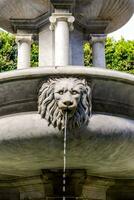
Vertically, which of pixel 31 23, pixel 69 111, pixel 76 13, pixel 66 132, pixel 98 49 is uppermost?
pixel 76 13

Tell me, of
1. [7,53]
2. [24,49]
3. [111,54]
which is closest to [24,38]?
[24,49]

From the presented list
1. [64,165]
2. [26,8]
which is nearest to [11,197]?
[64,165]

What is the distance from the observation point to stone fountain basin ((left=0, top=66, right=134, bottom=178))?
4.43 metres

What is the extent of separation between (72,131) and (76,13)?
3.76 metres

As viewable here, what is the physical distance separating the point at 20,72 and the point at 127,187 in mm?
2301

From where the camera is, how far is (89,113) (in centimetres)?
448

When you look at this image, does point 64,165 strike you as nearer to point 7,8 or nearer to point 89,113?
point 89,113

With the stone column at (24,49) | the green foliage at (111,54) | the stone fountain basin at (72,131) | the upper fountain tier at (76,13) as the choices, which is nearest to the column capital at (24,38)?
the stone column at (24,49)

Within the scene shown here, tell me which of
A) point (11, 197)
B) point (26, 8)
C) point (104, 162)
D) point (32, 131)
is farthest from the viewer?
point (26, 8)

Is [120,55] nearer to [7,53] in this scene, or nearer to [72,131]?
[7,53]

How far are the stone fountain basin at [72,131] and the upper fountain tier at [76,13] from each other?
3028 millimetres

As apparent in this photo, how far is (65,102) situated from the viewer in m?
4.29

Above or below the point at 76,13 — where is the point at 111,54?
below

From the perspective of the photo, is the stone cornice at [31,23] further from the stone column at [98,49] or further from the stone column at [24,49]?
the stone column at [98,49]
